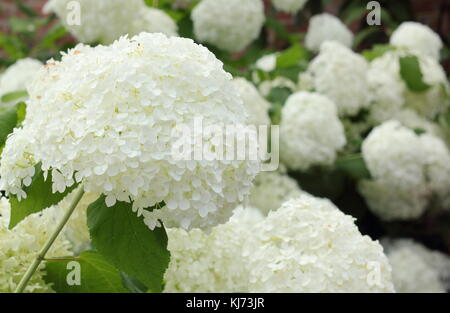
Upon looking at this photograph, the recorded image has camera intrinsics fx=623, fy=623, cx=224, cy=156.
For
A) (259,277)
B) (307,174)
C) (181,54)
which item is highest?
(181,54)

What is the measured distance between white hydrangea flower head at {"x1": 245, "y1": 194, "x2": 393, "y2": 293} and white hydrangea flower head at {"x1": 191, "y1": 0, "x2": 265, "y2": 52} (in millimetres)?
817

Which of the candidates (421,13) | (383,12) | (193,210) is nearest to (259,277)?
(193,210)

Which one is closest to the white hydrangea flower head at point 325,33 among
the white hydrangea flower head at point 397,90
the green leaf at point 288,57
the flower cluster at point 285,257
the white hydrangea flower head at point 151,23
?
the white hydrangea flower head at point 397,90

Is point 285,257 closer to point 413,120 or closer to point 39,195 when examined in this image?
point 39,195

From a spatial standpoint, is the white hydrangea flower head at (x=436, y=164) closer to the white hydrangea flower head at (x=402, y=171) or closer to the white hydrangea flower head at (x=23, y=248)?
the white hydrangea flower head at (x=402, y=171)

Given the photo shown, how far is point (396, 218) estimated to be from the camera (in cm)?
150

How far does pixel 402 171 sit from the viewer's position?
136 cm

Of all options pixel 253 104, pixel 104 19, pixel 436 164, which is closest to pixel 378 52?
pixel 436 164

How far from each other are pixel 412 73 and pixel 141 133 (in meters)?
1.16

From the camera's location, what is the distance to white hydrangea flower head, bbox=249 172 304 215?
1.26m

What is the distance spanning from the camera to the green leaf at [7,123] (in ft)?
2.22

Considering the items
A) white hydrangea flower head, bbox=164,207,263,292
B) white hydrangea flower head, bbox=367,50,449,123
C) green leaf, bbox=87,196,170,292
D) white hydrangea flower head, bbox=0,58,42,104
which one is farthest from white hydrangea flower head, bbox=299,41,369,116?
green leaf, bbox=87,196,170,292

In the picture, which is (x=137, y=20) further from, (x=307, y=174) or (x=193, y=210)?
(x=193, y=210)
